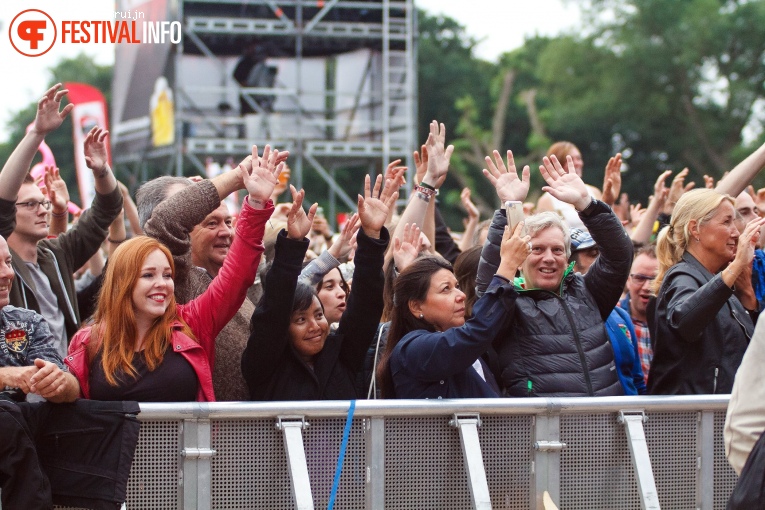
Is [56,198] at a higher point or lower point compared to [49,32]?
lower

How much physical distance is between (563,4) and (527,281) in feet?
137

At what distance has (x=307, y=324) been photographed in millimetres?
4621

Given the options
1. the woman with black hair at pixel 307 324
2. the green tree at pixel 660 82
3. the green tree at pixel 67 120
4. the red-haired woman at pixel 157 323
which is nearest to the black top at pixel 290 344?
the woman with black hair at pixel 307 324

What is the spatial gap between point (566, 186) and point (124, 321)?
6.25 ft

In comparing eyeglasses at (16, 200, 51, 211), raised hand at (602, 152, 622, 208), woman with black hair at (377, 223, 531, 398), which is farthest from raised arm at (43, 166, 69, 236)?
raised hand at (602, 152, 622, 208)

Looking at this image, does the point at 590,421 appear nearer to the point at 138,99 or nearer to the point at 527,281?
the point at 527,281

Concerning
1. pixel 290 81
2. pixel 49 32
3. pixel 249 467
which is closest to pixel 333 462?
pixel 249 467

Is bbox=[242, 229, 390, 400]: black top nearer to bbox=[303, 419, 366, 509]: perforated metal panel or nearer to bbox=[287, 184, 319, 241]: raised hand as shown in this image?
bbox=[287, 184, 319, 241]: raised hand

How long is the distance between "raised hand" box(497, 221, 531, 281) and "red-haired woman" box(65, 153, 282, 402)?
912 mm

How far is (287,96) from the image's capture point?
25016 millimetres

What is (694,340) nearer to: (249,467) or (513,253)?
(513,253)

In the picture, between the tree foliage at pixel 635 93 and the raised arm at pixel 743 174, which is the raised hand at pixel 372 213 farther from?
the tree foliage at pixel 635 93

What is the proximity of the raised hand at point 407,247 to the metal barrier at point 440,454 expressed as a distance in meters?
1.09

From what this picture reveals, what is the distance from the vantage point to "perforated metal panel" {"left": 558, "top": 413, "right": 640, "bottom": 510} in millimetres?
4215
